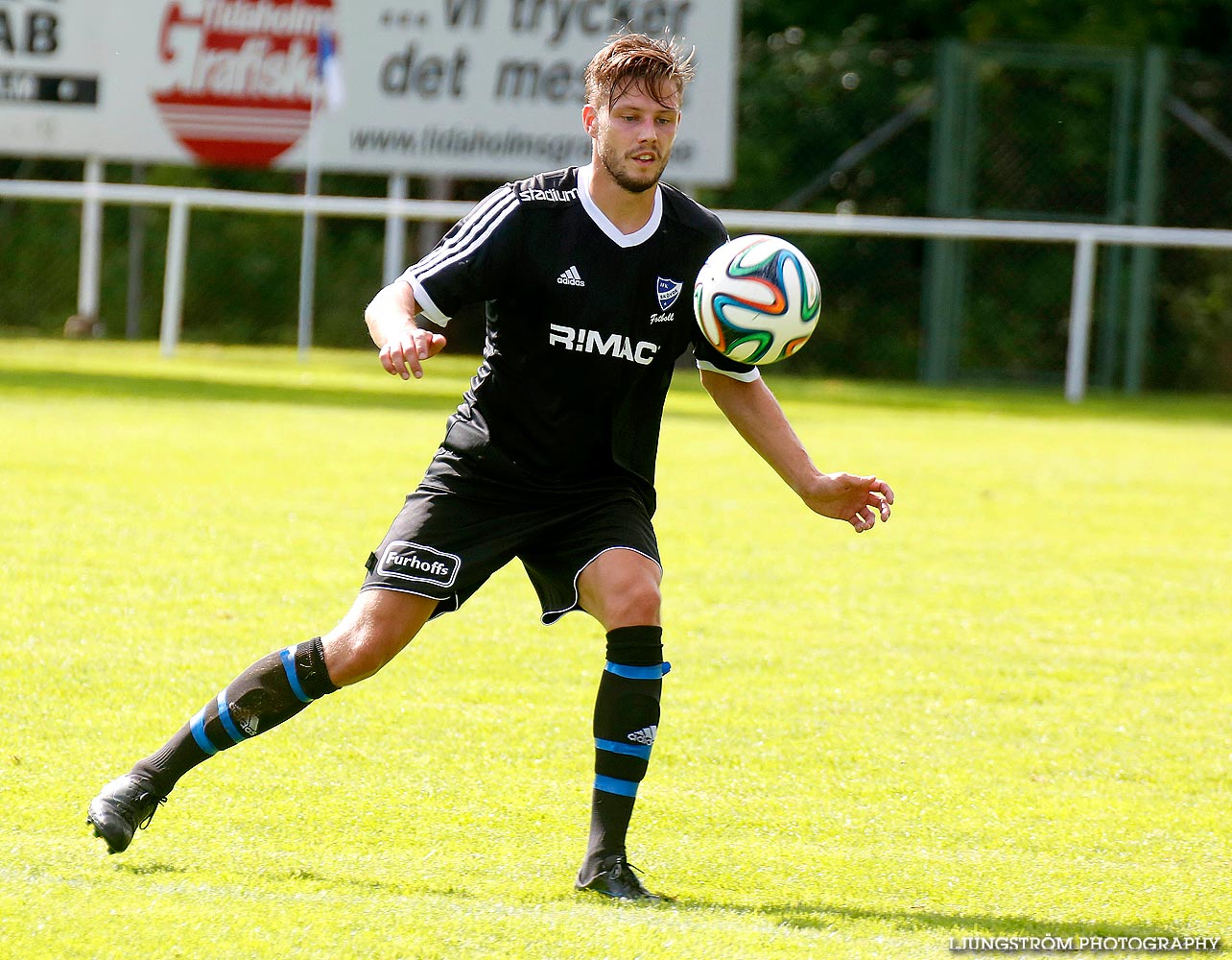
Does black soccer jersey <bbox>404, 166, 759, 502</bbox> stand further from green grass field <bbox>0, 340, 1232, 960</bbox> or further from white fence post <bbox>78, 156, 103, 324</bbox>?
white fence post <bbox>78, 156, 103, 324</bbox>

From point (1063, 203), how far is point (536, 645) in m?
15.1

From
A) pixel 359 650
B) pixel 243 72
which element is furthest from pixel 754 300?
pixel 243 72

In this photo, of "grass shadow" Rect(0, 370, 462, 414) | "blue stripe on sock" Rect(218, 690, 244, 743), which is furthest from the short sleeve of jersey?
Result: "grass shadow" Rect(0, 370, 462, 414)

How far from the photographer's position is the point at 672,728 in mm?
5746

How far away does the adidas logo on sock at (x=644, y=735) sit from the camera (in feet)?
13.9

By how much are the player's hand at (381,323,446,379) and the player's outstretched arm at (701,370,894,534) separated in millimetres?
855

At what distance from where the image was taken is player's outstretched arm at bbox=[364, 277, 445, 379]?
3959 mm

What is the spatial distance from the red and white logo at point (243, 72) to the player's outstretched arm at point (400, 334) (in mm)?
16798

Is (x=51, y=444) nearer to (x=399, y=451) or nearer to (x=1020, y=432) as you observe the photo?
(x=399, y=451)

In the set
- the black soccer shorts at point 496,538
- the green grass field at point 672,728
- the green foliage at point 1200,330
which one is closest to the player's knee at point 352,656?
the black soccer shorts at point 496,538

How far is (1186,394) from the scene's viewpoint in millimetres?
21125

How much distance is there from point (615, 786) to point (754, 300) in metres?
1.20

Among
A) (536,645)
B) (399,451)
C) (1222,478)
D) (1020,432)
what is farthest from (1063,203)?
(536,645)

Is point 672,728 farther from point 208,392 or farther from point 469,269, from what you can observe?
point 208,392
